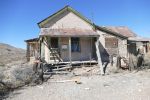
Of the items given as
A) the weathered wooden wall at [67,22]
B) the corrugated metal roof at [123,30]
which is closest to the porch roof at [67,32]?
the weathered wooden wall at [67,22]

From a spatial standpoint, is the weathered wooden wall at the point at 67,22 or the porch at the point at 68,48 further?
the weathered wooden wall at the point at 67,22

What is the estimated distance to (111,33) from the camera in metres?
24.1

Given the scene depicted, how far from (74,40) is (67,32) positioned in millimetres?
1639

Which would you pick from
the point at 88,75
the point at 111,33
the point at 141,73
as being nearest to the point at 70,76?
the point at 88,75

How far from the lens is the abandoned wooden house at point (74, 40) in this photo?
2145 cm

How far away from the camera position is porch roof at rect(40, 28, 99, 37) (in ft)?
66.7

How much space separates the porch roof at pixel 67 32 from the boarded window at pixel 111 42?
2.08 m

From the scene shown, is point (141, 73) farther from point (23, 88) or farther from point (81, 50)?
point (23, 88)

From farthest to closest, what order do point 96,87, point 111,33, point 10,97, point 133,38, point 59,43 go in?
point 133,38, point 111,33, point 59,43, point 96,87, point 10,97

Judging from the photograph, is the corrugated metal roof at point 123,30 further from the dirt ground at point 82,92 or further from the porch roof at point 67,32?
the dirt ground at point 82,92

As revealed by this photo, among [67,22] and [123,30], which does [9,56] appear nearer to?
[123,30]

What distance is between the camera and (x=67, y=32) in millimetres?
21453

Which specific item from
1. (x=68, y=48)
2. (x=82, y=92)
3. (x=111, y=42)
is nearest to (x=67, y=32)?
(x=68, y=48)

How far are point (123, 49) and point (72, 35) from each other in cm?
666
